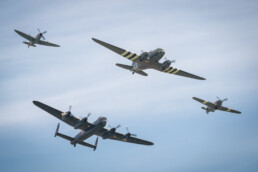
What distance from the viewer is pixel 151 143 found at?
56031mm

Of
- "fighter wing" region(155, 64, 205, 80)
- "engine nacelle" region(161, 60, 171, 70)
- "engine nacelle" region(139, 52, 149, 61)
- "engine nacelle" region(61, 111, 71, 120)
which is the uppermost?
"fighter wing" region(155, 64, 205, 80)

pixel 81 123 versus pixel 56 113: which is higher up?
pixel 56 113

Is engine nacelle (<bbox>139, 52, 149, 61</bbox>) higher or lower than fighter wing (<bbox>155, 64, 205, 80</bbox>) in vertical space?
lower

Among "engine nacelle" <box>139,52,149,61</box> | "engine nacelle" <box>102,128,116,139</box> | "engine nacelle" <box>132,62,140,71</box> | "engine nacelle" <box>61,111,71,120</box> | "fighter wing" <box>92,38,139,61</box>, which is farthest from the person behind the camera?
"engine nacelle" <box>132,62,140,71</box>

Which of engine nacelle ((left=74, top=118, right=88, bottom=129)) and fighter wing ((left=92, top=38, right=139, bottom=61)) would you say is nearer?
engine nacelle ((left=74, top=118, right=88, bottom=129))

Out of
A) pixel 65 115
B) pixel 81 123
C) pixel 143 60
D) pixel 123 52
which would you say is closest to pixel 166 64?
pixel 143 60

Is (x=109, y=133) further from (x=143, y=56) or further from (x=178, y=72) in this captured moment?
(x=178, y=72)

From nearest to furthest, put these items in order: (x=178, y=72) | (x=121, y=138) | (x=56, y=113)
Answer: (x=56, y=113) → (x=121, y=138) → (x=178, y=72)

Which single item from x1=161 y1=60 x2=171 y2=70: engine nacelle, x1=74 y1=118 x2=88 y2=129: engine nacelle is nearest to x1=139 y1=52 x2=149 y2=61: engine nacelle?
x1=161 y1=60 x2=171 y2=70: engine nacelle

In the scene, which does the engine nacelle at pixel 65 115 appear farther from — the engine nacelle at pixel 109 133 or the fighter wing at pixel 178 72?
the fighter wing at pixel 178 72

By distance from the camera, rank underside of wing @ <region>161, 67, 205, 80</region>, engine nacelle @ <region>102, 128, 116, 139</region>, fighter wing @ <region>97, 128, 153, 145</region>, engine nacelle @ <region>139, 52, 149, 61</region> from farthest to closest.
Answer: underside of wing @ <region>161, 67, 205, 80</region>
fighter wing @ <region>97, 128, 153, 145</region>
engine nacelle @ <region>102, 128, 116, 139</region>
engine nacelle @ <region>139, 52, 149, 61</region>

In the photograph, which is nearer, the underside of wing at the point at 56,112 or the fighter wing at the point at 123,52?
the fighter wing at the point at 123,52

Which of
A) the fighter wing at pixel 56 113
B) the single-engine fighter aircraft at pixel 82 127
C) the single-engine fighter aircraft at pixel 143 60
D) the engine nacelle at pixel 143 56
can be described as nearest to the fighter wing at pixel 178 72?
the single-engine fighter aircraft at pixel 143 60

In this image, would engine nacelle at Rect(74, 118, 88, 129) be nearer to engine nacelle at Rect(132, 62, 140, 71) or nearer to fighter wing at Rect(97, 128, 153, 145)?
fighter wing at Rect(97, 128, 153, 145)
